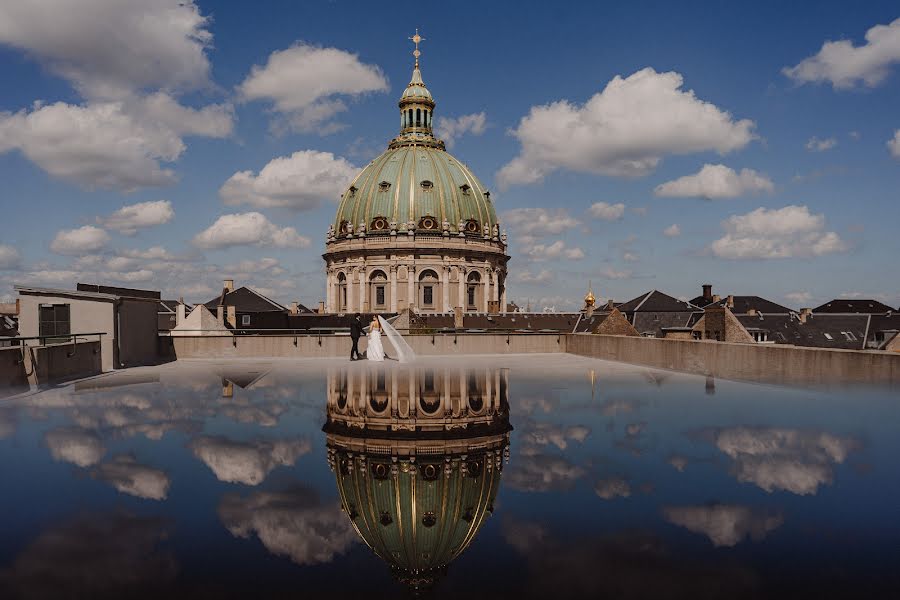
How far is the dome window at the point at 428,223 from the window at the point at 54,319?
6693cm

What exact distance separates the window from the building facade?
62198mm

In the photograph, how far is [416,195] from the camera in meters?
90.1

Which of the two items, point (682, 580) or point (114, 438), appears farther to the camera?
point (114, 438)

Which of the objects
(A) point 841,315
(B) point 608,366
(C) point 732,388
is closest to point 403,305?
(A) point 841,315

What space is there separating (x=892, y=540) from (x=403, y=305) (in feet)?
266

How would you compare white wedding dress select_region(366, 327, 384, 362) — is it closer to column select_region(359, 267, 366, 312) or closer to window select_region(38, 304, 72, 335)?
window select_region(38, 304, 72, 335)

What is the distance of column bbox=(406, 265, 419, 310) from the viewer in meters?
86.8

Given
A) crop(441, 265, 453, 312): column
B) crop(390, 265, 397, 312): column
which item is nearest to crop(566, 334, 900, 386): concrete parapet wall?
crop(441, 265, 453, 312): column

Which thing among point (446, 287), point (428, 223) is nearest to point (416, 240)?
point (428, 223)

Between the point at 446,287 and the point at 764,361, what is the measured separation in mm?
71520

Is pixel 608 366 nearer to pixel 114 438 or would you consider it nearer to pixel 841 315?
pixel 114 438

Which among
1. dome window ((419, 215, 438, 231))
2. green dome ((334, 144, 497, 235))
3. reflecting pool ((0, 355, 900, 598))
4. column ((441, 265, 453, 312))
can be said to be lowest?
reflecting pool ((0, 355, 900, 598))

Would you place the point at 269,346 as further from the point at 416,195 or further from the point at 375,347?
the point at 416,195

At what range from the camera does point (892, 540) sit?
580 cm
